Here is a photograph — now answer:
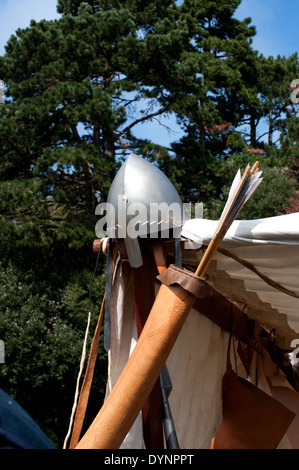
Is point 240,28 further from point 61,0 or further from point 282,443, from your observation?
point 282,443

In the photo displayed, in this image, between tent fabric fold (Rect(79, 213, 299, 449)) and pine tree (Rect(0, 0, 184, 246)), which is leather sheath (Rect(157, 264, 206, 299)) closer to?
tent fabric fold (Rect(79, 213, 299, 449))

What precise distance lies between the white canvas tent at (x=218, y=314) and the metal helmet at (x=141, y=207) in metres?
0.06

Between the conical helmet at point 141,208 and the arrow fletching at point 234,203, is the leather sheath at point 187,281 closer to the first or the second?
the arrow fletching at point 234,203

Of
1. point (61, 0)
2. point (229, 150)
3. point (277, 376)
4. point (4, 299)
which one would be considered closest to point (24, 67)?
point (61, 0)

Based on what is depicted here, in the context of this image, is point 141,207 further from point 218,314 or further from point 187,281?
point 218,314

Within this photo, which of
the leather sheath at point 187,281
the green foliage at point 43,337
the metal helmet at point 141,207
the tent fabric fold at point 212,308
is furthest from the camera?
the green foliage at point 43,337

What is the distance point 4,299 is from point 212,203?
4.86 metres

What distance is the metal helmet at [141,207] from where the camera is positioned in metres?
1.20

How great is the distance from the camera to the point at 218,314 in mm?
1892

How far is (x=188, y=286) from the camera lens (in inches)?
37.1

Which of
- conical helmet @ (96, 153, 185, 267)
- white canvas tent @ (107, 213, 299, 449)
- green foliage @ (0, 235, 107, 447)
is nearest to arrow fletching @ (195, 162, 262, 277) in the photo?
white canvas tent @ (107, 213, 299, 449)

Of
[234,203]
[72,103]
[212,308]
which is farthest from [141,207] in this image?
[72,103]

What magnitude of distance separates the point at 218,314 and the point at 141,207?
87 cm

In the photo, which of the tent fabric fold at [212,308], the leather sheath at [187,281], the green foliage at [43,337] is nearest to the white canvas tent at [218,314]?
the tent fabric fold at [212,308]
